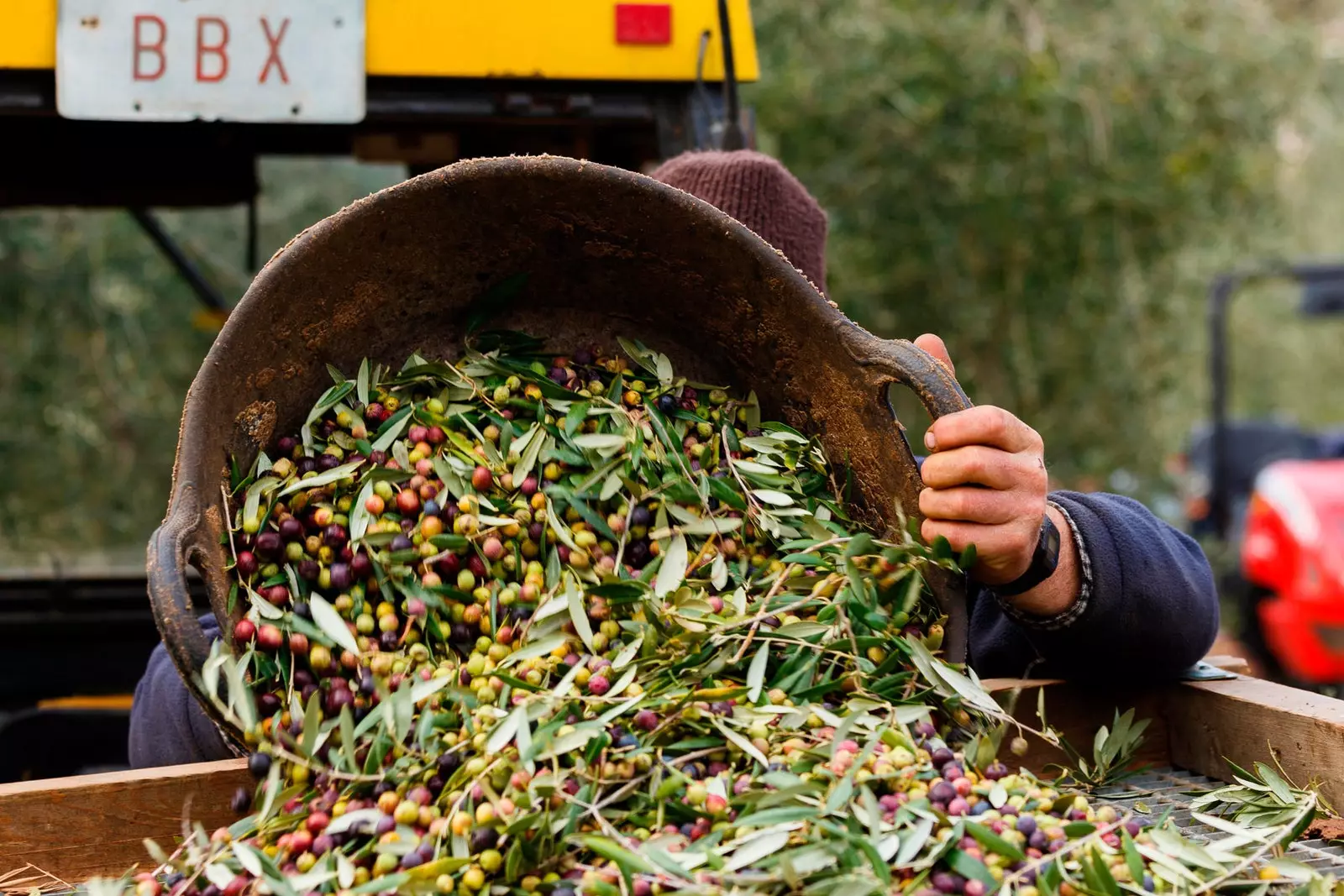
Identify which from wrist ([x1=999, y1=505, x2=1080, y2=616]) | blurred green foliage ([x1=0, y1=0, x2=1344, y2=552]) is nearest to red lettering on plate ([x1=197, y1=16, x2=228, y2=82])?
wrist ([x1=999, y1=505, x2=1080, y2=616])

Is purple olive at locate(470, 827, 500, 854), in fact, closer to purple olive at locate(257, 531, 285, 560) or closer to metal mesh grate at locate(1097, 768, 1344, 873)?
purple olive at locate(257, 531, 285, 560)

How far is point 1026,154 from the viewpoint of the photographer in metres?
6.59

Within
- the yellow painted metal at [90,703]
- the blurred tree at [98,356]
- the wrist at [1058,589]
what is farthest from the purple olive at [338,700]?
the blurred tree at [98,356]

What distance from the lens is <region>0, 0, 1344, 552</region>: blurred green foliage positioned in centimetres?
646

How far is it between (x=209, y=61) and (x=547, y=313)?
32.1 inches

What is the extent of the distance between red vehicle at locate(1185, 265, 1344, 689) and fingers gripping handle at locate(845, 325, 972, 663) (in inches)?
146

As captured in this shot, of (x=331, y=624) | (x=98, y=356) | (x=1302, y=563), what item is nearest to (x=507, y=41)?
(x=331, y=624)

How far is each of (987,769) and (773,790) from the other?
11.6 inches

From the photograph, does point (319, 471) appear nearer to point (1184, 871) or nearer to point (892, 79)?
point (1184, 871)

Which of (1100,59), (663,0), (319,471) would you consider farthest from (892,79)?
(319,471)

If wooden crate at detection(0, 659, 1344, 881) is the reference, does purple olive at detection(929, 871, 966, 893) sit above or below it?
above

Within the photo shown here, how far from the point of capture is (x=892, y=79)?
639 cm

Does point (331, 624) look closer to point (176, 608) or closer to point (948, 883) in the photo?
point (176, 608)

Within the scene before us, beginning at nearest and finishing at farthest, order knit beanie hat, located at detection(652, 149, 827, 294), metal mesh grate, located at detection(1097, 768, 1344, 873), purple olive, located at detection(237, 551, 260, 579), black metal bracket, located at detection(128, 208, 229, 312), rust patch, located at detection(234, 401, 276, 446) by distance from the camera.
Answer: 1. metal mesh grate, located at detection(1097, 768, 1344, 873)
2. purple olive, located at detection(237, 551, 260, 579)
3. rust patch, located at detection(234, 401, 276, 446)
4. knit beanie hat, located at detection(652, 149, 827, 294)
5. black metal bracket, located at detection(128, 208, 229, 312)
